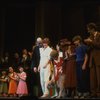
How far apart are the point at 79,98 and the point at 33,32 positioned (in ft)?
25.0

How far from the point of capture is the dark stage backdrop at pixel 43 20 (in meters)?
13.8

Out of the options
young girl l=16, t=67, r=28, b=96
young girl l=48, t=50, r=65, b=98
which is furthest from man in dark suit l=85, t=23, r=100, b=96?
young girl l=16, t=67, r=28, b=96

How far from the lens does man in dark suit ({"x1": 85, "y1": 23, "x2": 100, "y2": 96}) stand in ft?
25.6

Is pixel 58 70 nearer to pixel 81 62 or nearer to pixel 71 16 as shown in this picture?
pixel 81 62

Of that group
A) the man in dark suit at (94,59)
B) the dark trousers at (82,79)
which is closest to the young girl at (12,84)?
the dark trousers at (82,79)

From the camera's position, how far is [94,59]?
795cm

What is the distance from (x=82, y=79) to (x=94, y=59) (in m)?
0.52

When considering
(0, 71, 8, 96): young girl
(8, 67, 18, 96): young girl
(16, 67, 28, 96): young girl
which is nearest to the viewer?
(16, 67, 28, 96): young girl

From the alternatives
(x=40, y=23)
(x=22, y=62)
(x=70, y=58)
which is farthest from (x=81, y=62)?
(x=40, y=23)

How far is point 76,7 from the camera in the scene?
14406 millimetres

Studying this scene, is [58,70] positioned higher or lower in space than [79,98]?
higher

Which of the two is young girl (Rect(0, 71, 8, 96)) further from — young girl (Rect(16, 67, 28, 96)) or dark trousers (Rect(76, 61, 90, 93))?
dark trousers (Rect(76, 61, 90, 93))

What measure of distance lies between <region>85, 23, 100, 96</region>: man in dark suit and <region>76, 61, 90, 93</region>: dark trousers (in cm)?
18

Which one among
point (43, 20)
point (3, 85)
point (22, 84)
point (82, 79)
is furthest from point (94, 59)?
point (43, 20)
